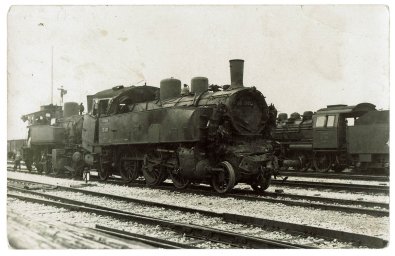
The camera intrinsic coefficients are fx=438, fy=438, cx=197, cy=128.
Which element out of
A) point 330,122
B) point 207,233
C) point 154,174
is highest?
point 330,122

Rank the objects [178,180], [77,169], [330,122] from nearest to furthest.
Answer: [178,180] → [77,169] → [330,122]

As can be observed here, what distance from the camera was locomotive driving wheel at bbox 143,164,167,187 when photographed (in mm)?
13352

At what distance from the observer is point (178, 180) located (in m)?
12.8

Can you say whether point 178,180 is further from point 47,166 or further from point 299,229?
point 47,166

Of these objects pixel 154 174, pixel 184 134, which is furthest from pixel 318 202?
pixel 154 174

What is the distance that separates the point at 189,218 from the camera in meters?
8.27

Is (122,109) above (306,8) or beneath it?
beneath

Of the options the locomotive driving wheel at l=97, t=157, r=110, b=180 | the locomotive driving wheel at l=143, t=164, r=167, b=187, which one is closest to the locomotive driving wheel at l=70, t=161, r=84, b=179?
the locomotive driving wheel at l=97, t=157, r=110, b=180

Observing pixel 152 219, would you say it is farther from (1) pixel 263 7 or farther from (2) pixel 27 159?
(2) pixel 27 159

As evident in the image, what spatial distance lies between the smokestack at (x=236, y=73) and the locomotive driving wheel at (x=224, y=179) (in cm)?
240

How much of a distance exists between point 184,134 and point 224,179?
5.25 ft
